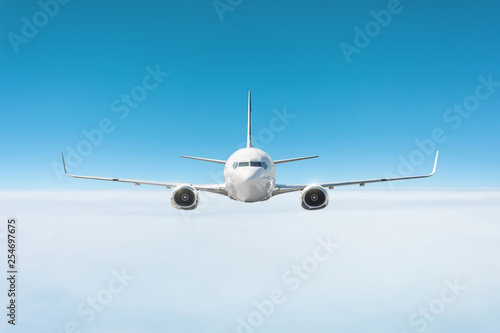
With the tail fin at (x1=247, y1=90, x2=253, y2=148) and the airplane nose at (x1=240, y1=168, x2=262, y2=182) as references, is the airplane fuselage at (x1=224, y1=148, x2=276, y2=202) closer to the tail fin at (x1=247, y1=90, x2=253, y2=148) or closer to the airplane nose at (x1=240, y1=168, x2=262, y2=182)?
the airplane nose at (x1=240, y1=168, x2=262, y2=182)

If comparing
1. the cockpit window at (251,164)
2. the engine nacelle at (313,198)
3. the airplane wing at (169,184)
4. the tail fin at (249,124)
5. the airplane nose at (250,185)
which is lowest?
the engine nacelle at (313,198)

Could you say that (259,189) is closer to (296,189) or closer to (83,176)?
(296,189)

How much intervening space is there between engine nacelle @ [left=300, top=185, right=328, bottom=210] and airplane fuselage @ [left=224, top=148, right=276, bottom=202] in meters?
2.57

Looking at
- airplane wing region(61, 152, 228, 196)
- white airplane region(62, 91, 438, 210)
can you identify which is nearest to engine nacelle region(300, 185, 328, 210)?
white airplane region(62, 91, 438, 210)

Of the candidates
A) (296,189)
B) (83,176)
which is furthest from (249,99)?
(83,176)

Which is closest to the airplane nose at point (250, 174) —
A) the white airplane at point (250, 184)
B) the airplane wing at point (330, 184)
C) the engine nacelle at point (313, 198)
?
the white airplane at point (250, 184)

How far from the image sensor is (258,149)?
2353 centimetres

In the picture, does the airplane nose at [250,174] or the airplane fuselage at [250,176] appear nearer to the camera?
the airplane nose at [250,174]

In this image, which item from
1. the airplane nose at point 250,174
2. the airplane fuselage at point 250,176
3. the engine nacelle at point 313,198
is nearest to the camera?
the airplane nose at point 250,174

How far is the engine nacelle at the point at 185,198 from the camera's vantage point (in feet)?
70.4

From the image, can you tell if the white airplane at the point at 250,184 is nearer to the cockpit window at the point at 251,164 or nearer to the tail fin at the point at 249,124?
the cockpit window at the point at 251,164

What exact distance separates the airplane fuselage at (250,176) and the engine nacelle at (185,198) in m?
2.59

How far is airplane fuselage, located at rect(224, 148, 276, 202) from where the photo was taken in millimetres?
20391

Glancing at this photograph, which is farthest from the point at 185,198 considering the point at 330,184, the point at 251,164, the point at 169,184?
the point at 330,184
